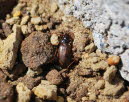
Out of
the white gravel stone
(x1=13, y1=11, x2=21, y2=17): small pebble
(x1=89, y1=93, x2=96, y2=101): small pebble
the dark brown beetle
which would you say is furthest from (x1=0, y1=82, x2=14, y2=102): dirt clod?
(x1=13, y1=11, x2=21, y2=17): small pebble

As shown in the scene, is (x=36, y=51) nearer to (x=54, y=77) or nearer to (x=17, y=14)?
(x=54, y=77)

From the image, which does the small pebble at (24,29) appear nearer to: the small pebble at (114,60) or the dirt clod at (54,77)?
the dirt clod at (54,77)

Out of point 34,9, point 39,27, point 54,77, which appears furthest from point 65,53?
point 34,9

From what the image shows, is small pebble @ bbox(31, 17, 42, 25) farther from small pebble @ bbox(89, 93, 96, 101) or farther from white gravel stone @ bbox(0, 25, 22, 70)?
small pebble @ bbox(89, 93, 96, 101)

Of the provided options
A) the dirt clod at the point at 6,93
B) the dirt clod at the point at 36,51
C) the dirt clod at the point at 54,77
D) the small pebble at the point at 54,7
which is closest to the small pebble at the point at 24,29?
the dirt clod at the point at 36,51

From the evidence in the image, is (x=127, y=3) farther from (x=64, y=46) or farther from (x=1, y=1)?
(x=1, y=1)

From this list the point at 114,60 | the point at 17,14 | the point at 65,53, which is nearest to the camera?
the point at 114,60
